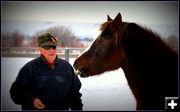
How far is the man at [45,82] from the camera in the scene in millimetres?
1309

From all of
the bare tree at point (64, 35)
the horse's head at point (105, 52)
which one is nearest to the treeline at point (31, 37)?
the bare tree at point (64, 35)

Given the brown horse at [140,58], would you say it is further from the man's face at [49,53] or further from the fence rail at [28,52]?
the fence rail at [28,52]

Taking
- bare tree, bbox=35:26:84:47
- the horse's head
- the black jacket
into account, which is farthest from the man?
bare tree, bbox=35:26:84:47

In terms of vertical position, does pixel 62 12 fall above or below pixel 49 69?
above

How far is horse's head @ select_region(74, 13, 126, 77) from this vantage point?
5.36 ft

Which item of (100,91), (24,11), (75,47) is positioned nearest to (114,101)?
(100,91)

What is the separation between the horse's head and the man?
29cm

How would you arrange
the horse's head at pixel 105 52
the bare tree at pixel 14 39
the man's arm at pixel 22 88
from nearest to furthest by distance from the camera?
1. the man's arm at pixel 22 88
2. the horse's head at pixel 105 52
3. the bare tree at pixel 14 39

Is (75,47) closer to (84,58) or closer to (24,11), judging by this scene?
(24,11)

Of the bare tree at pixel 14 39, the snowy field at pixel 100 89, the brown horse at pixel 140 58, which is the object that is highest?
the bare tree at pixel 14 39

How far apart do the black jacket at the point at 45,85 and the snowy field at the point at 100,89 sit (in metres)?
0.92

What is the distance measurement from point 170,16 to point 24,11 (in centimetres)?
146

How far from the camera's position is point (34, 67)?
1.33 metres

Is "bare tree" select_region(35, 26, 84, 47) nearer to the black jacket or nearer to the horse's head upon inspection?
the horse's head
